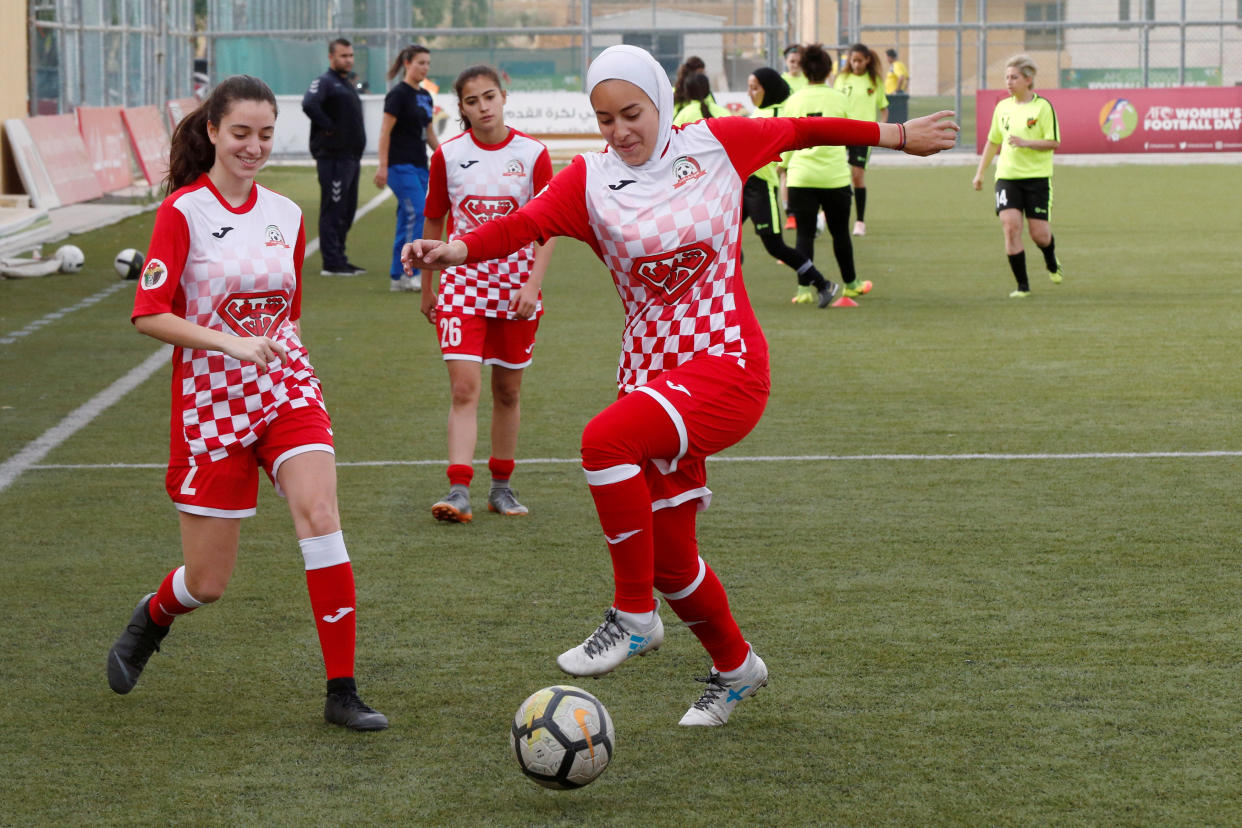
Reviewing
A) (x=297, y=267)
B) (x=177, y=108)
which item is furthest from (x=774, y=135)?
(x=177, y=108)

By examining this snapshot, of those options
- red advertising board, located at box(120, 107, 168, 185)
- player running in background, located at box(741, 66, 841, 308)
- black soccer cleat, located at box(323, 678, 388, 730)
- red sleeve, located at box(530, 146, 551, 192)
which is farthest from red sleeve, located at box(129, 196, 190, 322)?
red advertising board, located at box(120, 107, 168, 185)

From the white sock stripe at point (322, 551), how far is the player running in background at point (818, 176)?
971cm

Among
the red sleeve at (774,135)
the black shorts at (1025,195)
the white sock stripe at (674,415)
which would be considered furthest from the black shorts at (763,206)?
the white sock stripe at (674,415)

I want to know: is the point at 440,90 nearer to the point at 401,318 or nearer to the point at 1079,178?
the point at 1079,178

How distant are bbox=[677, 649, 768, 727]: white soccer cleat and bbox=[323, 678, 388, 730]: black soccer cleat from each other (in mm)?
836

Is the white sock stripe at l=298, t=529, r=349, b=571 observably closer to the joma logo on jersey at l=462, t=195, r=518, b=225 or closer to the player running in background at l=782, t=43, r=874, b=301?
the joma logo on jersey at l=462, t=195, r=518, b=225

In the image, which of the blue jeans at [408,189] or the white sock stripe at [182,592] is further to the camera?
the blue jeans at [408,189]

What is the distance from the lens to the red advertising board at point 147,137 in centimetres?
2827

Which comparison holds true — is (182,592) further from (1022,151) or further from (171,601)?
(1022,151)

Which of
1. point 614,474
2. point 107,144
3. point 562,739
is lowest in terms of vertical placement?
point 562,739

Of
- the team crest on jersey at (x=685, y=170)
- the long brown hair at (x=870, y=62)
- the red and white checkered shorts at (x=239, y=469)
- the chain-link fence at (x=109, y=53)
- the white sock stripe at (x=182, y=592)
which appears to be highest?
the chain-link fence at (x=109, y=53)

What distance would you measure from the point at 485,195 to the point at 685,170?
297 cm

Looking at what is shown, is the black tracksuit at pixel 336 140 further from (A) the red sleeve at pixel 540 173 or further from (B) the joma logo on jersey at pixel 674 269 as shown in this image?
(B) the joma logo on jersey at pixel 674 269

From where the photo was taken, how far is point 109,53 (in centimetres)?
2970
